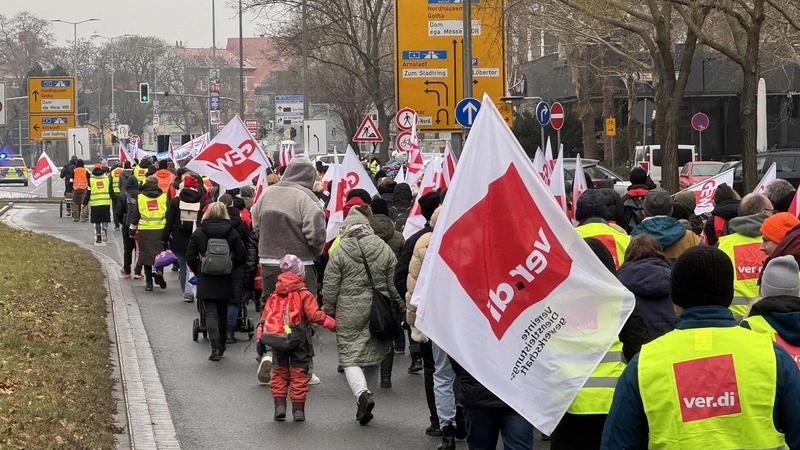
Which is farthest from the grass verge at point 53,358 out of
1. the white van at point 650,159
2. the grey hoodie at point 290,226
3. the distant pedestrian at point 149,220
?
the white van at point 650,159

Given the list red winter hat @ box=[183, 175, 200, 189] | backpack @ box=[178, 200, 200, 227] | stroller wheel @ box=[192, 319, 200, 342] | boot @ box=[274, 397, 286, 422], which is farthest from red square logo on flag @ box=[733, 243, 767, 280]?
red winter hat @ box=[183, 175, 200, 189]

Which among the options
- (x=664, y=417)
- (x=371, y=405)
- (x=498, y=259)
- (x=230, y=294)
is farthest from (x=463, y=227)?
(x=230, y=294)

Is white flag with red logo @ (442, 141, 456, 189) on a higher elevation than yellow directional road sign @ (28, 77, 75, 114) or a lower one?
lower

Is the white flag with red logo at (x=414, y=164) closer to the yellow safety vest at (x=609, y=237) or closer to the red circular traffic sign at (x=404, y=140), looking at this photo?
the red circular traffic sign at (x=404, y=140)

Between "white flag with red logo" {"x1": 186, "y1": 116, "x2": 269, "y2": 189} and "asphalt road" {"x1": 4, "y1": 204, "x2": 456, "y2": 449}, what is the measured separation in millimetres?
1897

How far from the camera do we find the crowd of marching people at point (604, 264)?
4055 mm

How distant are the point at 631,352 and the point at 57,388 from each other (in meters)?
4.89

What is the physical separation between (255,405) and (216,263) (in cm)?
209

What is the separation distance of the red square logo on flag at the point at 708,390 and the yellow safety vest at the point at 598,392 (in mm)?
2173

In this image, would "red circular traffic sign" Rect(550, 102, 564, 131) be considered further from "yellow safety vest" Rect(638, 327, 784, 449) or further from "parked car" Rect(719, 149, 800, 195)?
"yellow safety vest" Rect(638, 327, 784, 449)

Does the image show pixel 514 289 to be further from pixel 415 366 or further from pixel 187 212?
pixel 187 212

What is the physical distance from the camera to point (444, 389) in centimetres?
943

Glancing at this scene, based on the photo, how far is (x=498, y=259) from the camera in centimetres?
586

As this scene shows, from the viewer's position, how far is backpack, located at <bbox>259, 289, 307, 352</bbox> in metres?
10.2
